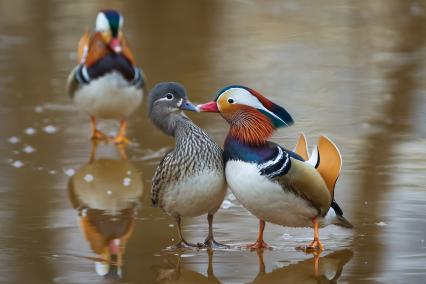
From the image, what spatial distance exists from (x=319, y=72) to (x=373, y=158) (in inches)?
136

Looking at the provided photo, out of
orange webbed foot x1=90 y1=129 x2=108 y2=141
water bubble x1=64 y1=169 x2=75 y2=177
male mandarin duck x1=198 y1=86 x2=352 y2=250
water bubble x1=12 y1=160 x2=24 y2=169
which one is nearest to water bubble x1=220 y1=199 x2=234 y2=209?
male mandarin duck x1=198 y1=86 x2=352 y2=250

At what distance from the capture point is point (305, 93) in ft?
A: 37.7

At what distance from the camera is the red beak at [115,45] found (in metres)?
10.4

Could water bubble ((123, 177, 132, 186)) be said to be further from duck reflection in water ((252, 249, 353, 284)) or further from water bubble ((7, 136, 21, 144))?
duck reflection in water ((252, 249, 353, 284))

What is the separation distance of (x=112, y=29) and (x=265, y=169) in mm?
4375

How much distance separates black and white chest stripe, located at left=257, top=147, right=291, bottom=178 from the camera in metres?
6.48

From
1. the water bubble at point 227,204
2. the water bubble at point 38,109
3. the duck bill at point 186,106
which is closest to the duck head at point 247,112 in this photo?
the duck bill at point 186,106

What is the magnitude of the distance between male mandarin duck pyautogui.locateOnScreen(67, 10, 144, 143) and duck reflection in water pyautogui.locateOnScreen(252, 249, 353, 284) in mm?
3908

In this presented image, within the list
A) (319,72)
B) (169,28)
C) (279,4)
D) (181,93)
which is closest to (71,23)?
(169,28)

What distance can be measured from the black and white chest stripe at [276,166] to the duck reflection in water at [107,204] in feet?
3.52

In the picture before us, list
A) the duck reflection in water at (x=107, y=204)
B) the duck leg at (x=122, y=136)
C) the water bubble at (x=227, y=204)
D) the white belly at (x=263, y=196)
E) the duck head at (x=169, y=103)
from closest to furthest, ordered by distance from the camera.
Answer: the white belly at (x=263, y=196)
the duck head at (x=169, y=103)
the duck reflection in water at (x=107, y=204)
the water bubble at (x=227, y=204)
the duck leg at (x=122, y=136)

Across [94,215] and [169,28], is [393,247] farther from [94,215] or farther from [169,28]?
[169,28]

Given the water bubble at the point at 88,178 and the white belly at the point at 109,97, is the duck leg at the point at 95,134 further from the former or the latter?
the water bubble at the point at 88,178

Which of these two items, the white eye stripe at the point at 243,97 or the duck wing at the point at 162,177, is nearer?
the white eye stripe at the point at 243,97
